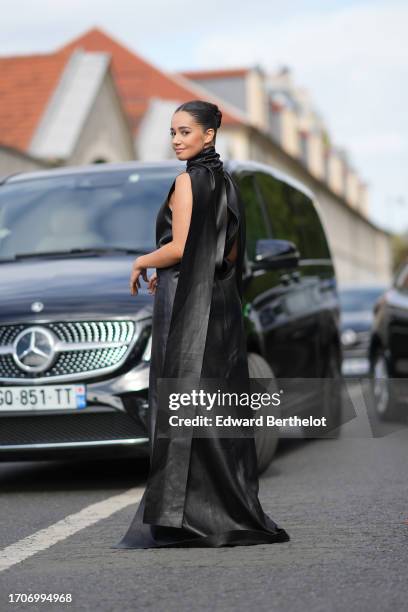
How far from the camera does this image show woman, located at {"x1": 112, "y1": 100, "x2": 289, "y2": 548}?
5.37m

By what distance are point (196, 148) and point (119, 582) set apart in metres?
1.72

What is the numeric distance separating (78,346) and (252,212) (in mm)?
2358

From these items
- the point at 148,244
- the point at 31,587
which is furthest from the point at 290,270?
the point at 31,587

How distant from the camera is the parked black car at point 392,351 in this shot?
38.5ft

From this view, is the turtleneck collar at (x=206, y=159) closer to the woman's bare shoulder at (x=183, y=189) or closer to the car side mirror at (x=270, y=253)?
the woman's bare shoulder at (x=183, y=189)

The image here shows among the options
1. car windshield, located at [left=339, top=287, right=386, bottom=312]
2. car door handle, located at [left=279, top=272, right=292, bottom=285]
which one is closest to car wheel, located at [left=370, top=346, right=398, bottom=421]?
car door handle, located at [left=279, top=272, right=292, bottom=285]

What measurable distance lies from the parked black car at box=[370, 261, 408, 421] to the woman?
20.5 feet

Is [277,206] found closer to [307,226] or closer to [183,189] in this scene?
[307,226]

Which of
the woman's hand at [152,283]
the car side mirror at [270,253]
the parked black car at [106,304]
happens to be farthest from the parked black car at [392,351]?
the woman's hand at [152,283]

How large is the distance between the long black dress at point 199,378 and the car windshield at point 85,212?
2.71m

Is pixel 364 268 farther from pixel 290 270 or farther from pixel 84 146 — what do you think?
pixel 290 270

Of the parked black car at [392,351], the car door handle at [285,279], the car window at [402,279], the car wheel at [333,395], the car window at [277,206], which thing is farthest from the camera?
the car window at [402,279]

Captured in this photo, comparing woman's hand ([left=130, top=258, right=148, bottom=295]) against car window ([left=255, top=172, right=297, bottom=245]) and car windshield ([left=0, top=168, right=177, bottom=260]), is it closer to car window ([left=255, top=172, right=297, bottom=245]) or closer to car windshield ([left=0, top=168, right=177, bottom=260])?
car windshield ([left=0, top=168, right=177, bottom=260])

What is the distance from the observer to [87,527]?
6141 millimetres
